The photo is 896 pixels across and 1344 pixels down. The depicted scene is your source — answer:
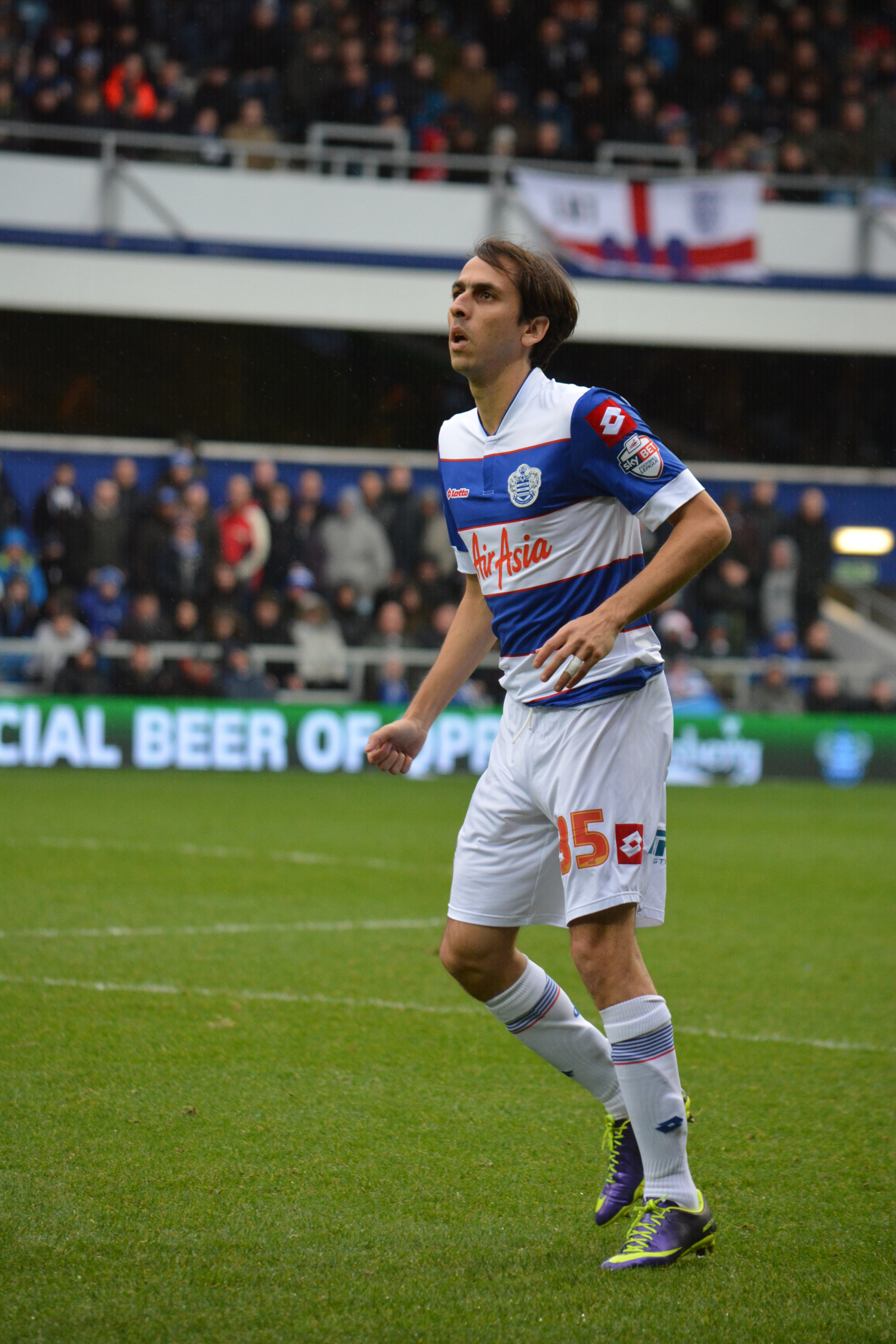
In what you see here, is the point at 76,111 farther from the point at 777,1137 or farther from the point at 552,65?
the point at 777,1137

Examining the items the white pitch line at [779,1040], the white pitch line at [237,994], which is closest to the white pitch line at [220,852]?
the white pitch line at [237,994]

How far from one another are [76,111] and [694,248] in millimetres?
7427

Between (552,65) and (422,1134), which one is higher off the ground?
(552,65)

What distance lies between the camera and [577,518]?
3396mm

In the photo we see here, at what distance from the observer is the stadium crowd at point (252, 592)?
1537 cm

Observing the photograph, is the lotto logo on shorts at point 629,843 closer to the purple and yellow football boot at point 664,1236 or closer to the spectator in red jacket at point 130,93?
the purple and yellow football boot at point 664,1236

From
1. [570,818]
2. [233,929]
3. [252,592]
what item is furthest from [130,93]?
[570,818]

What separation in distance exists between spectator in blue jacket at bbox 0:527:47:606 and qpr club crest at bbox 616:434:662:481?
13153mm

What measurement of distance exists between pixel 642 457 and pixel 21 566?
13.3 meters

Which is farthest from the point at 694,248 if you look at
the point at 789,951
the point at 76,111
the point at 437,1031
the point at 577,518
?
the point at 577,518

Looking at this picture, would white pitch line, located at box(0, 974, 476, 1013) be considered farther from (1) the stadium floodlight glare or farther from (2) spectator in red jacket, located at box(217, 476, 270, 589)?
(1) the stadium floodlight glare

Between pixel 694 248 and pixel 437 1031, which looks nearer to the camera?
pixel 437 1031

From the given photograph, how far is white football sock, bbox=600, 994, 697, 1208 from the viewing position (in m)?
3.26

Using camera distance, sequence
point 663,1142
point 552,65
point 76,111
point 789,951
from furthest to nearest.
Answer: point 552,65, point 76,111, point 789,951, point 663,1142
